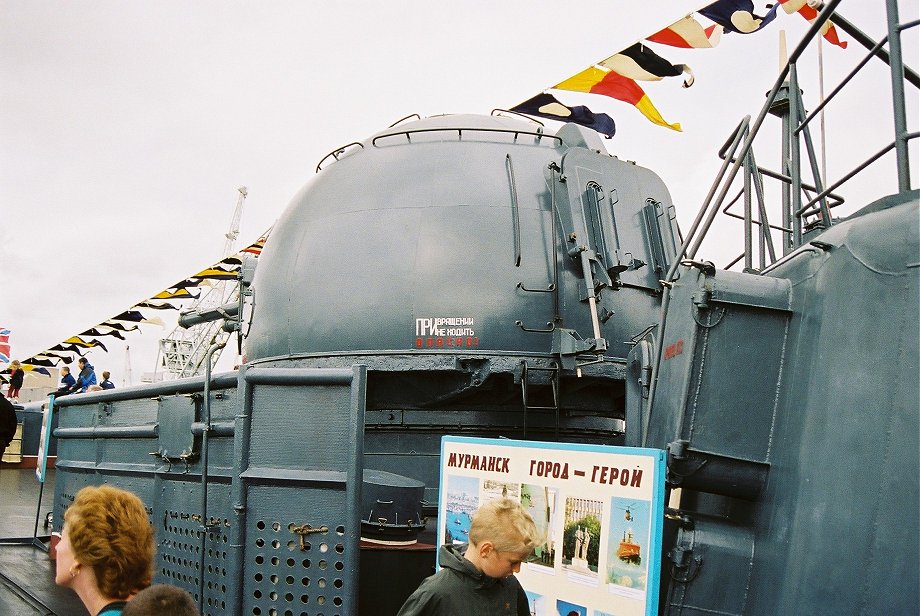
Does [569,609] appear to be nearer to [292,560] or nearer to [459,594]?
[459,594]

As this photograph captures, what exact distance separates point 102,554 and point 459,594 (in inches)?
45.4

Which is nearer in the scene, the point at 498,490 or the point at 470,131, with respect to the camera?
the point at 498,490

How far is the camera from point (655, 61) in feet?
26.9

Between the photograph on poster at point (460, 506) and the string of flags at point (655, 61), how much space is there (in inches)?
208

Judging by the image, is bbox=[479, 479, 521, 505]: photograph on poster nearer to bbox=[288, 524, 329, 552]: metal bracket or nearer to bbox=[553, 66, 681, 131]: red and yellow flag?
bbox=[288, 524, 329, 552]: metal bracket

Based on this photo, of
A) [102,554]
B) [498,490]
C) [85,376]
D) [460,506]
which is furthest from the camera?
[85,376]

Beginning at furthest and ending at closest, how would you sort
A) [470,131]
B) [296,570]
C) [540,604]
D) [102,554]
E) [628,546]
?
1. [470,131]
2. [296,570]
3. [540,604]
4. [628,546]
5. [102,554]

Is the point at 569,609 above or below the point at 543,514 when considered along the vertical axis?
below

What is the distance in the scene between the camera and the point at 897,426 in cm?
291

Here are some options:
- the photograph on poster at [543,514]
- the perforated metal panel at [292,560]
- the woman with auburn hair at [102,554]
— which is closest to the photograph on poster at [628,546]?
the photograph on poster at [543,514]

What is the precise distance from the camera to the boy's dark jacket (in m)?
2.74

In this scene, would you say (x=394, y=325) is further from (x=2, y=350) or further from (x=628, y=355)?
(x=2, y=350)

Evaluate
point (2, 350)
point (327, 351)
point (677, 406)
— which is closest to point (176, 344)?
point (2, 350)

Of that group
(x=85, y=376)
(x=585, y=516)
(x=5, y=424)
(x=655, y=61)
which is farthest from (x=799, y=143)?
(x=85, y=376)
